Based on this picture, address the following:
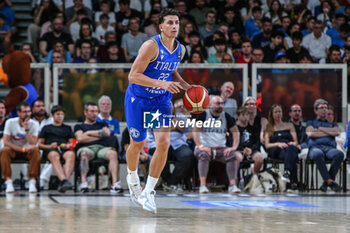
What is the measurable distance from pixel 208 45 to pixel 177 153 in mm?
3271

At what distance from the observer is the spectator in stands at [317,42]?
42.0 ft

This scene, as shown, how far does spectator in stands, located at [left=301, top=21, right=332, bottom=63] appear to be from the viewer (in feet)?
42.0

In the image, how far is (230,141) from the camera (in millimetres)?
10328

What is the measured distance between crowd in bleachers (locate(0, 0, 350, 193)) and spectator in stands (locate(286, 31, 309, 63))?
0.02 m

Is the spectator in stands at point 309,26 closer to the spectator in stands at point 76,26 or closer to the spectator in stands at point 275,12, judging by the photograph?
the spectator in stands at point 275,12

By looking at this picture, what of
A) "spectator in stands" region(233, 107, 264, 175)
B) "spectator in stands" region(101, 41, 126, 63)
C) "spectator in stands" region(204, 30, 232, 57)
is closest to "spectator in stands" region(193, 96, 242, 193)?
"spectator in stands" region(233, 107, 264, 175)

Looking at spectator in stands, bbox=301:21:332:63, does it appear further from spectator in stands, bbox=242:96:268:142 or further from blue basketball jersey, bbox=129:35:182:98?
blue basketball jersey, bbox=129:35:182:98

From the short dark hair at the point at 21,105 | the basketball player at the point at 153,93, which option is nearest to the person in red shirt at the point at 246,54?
the short dark hair at the point at 21,105

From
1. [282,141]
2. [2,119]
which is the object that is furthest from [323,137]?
[2,119]

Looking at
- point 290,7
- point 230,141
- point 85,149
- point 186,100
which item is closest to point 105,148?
point 85,149

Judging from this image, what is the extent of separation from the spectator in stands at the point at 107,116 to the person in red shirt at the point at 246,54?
9.21 feet

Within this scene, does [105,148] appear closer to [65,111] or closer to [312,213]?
[65,111]

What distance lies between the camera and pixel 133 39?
1240 centimetres

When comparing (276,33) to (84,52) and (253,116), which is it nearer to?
(253,116)
